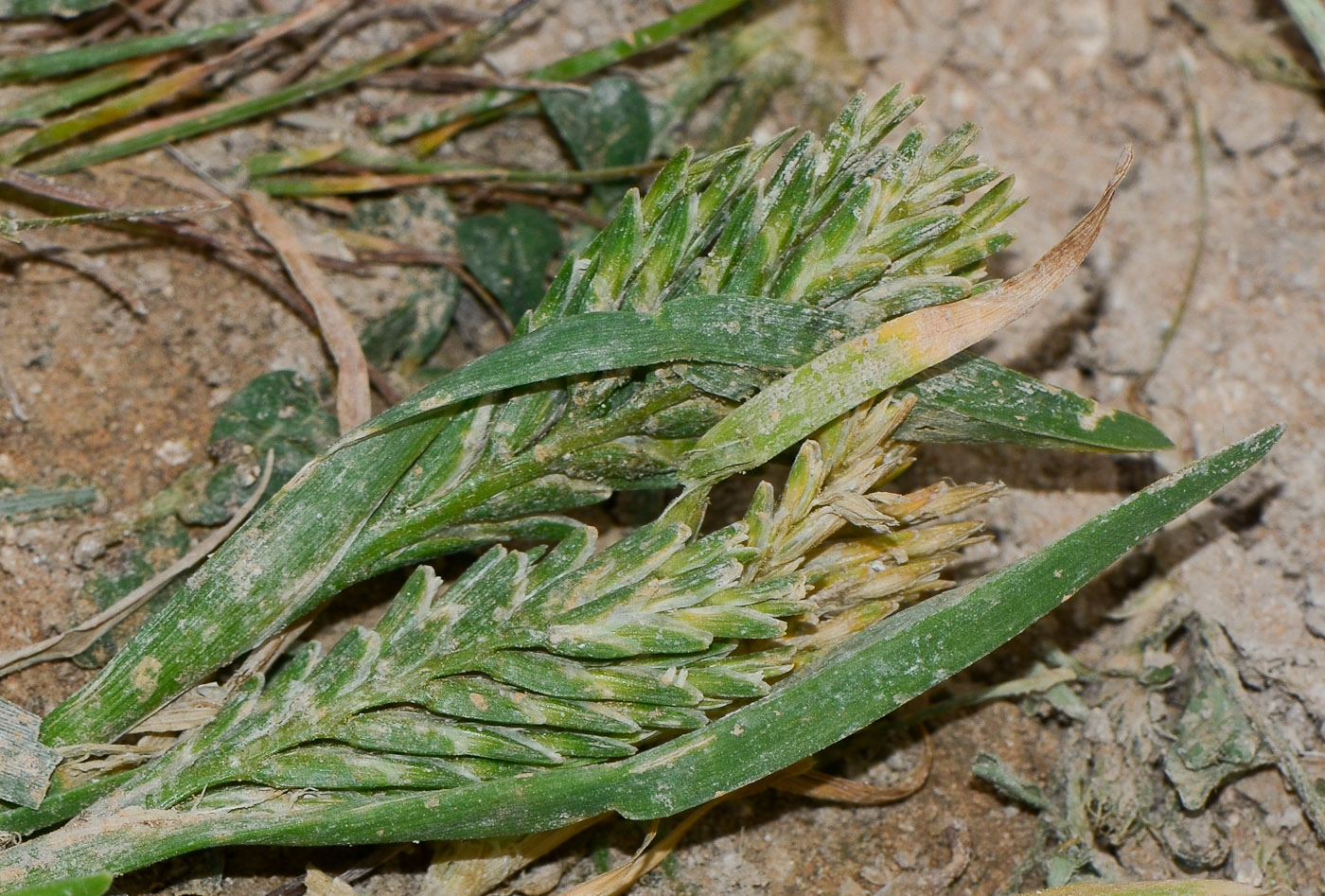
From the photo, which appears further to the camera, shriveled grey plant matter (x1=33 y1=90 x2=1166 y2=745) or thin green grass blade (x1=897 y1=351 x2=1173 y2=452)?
thin green grass blade (x1=897 y1=351 x2=1173 y2=452)

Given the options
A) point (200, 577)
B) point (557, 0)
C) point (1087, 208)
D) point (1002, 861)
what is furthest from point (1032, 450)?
point (200, 577)

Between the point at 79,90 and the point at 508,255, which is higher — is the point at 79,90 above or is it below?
above

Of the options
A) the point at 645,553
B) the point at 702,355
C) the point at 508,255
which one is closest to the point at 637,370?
the point at 702,355

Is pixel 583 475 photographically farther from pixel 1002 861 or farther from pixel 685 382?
Answer: pixel 1002 861

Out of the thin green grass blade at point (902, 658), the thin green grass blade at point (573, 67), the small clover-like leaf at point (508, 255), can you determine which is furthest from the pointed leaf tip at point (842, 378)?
the thin green grass blade at point (573, 67)

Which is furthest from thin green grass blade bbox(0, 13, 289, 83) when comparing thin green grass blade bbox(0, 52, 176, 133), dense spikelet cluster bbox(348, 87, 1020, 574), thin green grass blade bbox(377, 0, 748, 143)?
dense spikelet cluster bbox(348, 87, 1020, 574)

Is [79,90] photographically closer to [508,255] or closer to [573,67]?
[508,255]

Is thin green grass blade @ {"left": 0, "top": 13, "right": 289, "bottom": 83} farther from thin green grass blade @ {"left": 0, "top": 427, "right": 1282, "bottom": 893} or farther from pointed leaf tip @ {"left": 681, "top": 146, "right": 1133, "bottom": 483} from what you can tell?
thin green grass blade @ {"left": 0, "top": 427, "right": 1282, "bottom": 893}
